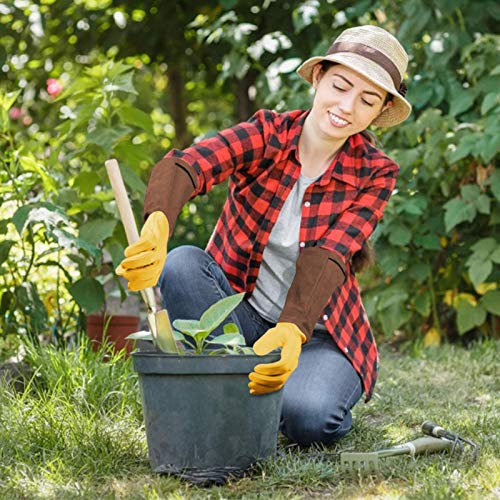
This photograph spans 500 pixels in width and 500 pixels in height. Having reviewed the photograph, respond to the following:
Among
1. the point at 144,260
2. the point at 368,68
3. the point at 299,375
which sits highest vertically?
the point at 368,68

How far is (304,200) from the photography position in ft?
7.14

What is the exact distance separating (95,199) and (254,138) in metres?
0.88

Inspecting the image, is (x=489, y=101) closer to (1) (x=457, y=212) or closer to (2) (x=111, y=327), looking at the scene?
(1) (x=457, y=212)

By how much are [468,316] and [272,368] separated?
1.94 meters

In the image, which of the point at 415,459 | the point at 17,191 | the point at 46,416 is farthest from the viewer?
the point at 17,191

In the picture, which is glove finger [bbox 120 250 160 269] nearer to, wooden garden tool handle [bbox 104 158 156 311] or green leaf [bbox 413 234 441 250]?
wooden garden tool handle [bbox 104 158 156 311]

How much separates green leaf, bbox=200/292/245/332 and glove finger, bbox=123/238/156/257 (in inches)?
7.3

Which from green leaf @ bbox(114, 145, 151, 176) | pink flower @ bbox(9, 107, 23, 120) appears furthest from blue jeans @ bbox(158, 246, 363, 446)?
pink flower @ bbox(9, 107, 23, 120)

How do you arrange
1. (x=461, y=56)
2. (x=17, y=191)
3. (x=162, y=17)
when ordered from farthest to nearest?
(x=162, y=17)
(x=461, y=56)
(x=17, y=191)

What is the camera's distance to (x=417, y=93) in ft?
11.8

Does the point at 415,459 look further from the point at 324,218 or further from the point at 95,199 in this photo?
the point at 95,199

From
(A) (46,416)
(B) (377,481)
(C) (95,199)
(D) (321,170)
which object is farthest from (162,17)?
(B) (377,481)

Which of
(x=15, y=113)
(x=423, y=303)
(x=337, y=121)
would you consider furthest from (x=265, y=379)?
(x=15, y=113)

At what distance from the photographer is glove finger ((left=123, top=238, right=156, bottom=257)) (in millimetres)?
1679
